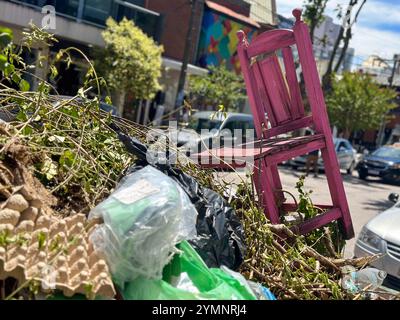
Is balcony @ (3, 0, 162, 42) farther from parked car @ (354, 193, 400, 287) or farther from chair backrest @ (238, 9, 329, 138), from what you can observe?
parked car @ (354, 193, 400, 287)

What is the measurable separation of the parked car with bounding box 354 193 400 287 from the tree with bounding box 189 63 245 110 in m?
17.7

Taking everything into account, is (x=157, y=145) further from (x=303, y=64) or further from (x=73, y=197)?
(x=303, y=64)

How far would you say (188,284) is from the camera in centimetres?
233

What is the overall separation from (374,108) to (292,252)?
30.6m

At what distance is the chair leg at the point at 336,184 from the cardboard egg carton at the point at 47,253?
2.23 metres

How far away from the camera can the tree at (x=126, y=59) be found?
56.0ft

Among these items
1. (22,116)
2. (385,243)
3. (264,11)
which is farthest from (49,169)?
(264,11)

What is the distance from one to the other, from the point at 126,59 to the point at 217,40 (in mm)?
12567

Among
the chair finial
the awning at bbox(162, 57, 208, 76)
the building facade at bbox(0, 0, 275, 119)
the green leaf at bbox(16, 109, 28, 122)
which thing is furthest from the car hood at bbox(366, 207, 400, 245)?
the awning at bbox(162, 57, 208, 76)

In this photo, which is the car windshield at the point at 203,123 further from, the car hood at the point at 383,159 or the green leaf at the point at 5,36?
the green leaf at the point at 5,36

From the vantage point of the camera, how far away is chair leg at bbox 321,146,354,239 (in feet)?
12.8

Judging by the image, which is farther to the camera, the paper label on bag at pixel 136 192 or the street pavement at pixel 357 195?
the street pavement at pixel 357 195


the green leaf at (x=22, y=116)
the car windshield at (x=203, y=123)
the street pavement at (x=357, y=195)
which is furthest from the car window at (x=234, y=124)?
the green leaf at (x=22, y=116)
